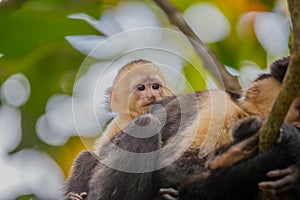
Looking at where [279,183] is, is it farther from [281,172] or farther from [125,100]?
[125,100]

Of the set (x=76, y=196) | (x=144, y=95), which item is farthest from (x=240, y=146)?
(x=144, y=95)

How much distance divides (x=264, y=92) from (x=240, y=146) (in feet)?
2.18

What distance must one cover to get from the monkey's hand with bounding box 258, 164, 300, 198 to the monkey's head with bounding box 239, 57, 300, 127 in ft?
2.02

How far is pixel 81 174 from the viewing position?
411 cm

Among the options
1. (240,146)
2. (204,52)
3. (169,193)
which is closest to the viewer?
(240,146)

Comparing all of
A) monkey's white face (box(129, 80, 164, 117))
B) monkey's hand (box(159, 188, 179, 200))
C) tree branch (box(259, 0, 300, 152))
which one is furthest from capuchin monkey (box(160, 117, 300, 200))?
monkey's white face (box(129, 80, 164, 117))

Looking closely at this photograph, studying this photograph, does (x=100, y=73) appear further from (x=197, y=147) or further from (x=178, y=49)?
(x=197, y=147)

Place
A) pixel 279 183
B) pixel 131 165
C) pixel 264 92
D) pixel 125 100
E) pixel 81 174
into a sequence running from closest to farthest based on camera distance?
pixel 279 183 → pixel 131 165 → pixel 264 92 → pixel 81 174 → pixel 125 100

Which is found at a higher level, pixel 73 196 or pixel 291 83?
pixel 291 83

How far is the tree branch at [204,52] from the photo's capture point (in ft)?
13.6

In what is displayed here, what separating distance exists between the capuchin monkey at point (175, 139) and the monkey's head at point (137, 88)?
2.52 ft

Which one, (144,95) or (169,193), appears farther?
(144,95)

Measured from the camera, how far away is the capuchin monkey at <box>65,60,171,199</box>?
407cm

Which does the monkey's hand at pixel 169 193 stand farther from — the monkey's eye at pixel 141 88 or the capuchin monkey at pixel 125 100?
the monkey's eye at pixel 141 88
